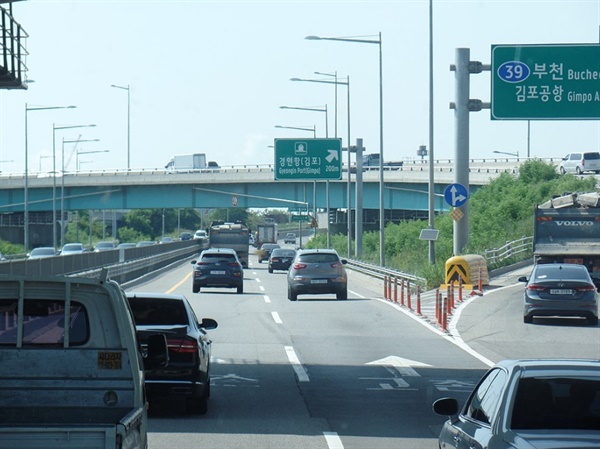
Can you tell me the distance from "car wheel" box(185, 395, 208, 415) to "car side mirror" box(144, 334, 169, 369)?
4733mm

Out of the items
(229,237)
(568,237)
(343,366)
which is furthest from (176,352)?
(229,237)

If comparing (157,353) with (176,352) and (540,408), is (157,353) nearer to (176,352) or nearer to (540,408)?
(540,408)

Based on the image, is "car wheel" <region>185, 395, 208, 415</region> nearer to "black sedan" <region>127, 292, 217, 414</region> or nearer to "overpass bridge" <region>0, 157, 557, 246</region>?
"black sedan" <region>127, 292, 217, 414</region>

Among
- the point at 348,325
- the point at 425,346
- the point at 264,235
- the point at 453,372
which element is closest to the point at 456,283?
the point at 348,325

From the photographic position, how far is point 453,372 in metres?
20.6

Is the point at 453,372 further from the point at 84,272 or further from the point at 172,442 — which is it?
Answer: the point at 84,272

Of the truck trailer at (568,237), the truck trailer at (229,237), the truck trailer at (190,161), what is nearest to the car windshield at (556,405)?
the truck trailer at (568,237)

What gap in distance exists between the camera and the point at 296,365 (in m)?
21.5

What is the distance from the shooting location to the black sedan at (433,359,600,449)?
721 centimetres

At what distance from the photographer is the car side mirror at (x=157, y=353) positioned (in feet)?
34.2

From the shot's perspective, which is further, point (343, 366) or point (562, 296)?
point (562, 296)

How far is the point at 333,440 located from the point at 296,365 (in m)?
8.06

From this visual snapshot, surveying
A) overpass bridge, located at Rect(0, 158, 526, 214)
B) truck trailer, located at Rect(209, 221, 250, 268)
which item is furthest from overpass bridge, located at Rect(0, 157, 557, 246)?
truck trailer, located at Rect(209, 221, 250, 268)

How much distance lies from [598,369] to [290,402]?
900 centimetres
